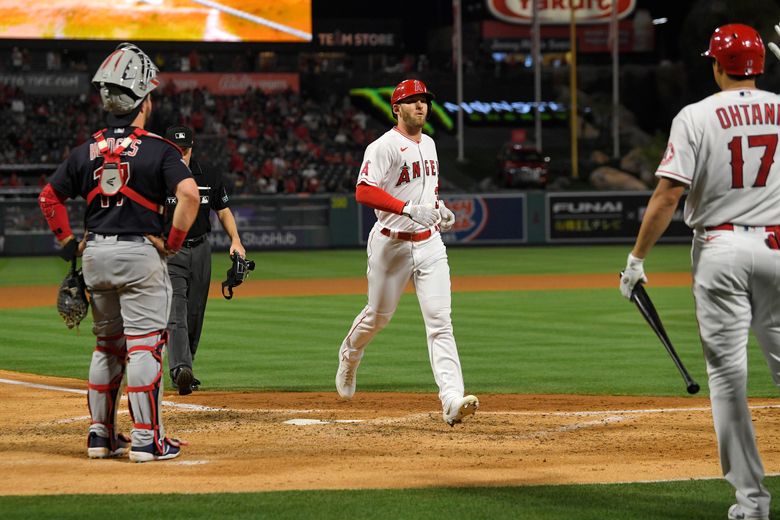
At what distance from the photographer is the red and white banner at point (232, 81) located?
47.6m

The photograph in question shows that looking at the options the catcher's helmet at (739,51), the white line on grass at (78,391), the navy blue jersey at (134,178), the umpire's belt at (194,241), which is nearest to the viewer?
the catcher's helmet at (739,51)

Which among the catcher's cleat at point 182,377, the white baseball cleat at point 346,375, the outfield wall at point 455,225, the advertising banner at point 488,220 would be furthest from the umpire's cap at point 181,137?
the advertising banner at point 488,220

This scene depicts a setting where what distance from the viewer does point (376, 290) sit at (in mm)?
8852

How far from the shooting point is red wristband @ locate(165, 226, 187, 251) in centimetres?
711

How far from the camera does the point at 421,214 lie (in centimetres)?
816

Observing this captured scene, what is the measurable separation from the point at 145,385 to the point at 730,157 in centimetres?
350

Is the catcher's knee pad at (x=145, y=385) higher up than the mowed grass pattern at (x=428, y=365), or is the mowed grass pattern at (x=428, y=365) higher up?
the catcher's knee pad at (x=145, y=385)

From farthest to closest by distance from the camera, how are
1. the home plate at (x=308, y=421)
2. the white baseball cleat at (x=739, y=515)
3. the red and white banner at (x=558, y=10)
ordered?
the red and white banner at (x=558, y=10) < the home plate at (x=308, y=421) < the white baseball cleat at (x=739, y=515)

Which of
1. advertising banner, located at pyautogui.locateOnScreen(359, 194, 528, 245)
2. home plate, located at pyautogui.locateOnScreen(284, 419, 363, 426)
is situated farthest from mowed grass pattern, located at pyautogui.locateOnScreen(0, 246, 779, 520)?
advertising banner, located at pyautogui.locateOnScreen(359, 194, 528, 245)

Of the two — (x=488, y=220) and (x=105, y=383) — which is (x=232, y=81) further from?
(x=105, y=383)

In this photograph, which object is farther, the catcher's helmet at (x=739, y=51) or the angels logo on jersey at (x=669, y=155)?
the catcher's helmet at (x=739, y=51)

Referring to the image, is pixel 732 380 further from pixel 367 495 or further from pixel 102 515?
pixel 102 515

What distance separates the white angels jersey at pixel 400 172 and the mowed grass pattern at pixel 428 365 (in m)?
2.52

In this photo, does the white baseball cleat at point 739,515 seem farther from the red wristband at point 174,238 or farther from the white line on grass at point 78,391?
the white line on grass at point 78,391
